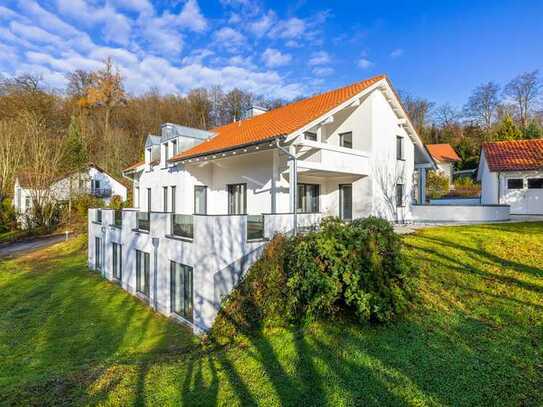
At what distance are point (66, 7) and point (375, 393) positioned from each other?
58.7ft

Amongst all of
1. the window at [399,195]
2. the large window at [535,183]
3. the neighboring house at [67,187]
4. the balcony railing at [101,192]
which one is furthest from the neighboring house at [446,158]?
the neighboring house at [67,187]

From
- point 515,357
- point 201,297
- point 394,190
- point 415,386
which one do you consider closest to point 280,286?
point 201,297

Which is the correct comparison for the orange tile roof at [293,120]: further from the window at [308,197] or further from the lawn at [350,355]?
the lawn at [350,355]

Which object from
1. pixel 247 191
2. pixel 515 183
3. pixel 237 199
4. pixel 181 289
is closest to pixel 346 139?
pixel 247 191

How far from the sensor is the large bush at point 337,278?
613 cm

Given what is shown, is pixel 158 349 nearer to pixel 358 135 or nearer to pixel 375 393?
pixel 375 393

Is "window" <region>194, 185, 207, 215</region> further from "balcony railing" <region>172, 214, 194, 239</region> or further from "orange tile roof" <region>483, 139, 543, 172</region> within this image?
"orange tile roof" <region>483, 139, 543, 172</region>

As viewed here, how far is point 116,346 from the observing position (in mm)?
8383

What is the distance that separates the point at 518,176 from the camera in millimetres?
17781

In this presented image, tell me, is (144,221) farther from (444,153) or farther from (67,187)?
(444,153)

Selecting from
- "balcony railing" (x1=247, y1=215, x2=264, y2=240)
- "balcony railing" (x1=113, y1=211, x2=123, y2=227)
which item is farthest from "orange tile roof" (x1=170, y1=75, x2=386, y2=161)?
"balcony railing" (x1=113, y1=211, x2=123, y2=227)

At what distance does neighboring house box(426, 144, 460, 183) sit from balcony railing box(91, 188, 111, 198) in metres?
38.2

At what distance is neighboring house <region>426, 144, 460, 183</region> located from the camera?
38.8m

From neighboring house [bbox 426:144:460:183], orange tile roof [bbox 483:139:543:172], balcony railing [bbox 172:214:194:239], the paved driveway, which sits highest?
neighboring house [bbox 426:144:460:183]
